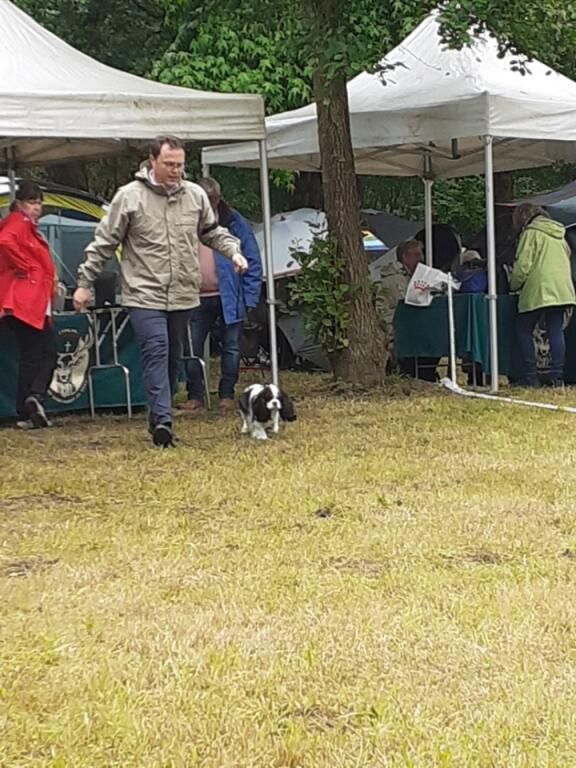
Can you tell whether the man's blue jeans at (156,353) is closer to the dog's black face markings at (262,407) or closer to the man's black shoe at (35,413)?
the dog's black face markings at (262,407)

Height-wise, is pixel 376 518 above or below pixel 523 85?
below

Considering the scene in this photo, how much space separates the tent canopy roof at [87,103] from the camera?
326 inches

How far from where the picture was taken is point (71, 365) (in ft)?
32.3

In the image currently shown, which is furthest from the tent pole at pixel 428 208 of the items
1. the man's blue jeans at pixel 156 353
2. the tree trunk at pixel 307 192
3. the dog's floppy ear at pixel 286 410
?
the man's blue jeans at pixel 156 353

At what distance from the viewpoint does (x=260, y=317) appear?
1418cm

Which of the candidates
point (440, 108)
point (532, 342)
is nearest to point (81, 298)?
point (440, 108)

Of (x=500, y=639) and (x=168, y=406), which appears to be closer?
(x=500, y=639)

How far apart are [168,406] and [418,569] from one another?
3287 millimetres

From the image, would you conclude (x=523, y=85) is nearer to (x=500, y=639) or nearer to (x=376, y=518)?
(x=376, y=518)

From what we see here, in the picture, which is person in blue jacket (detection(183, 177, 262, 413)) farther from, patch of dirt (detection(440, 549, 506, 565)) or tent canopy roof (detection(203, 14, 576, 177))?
patch of dirt (detection(440, 549, 506, 565))

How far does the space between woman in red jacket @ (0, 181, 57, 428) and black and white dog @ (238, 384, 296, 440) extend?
5.22ft

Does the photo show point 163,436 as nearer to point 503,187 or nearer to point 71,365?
point 71,365

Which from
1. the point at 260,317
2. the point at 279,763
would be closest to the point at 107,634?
the point at 279,763

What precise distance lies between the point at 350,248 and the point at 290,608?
6869mm
